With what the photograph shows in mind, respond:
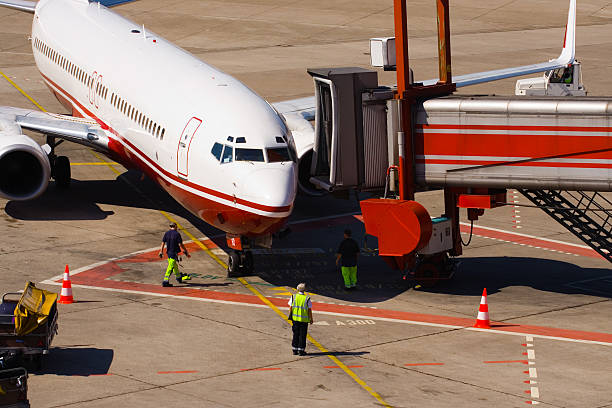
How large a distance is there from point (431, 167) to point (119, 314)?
9.51 m

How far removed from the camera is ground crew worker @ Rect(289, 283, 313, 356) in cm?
2523

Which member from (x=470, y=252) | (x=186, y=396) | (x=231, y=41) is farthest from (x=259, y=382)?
(x=231, y=41)

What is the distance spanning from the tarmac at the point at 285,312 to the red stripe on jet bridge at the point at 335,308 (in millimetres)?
81

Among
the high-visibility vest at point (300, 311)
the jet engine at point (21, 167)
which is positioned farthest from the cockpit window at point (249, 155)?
the jet engine at point (21, 167)

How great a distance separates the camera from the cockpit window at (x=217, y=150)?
3067cm

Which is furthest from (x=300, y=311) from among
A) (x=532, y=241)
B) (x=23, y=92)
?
(x=23, y=92)

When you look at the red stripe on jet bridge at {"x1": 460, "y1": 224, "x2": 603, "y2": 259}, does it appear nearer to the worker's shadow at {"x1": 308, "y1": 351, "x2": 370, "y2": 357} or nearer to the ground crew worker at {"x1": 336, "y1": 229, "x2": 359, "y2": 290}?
the ground crew worker at {"x1": 336, "y1": 229, "x2": 359, "y2": 290}

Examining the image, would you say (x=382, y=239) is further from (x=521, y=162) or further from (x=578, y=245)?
(x=578, y=245)

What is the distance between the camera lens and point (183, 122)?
108ft

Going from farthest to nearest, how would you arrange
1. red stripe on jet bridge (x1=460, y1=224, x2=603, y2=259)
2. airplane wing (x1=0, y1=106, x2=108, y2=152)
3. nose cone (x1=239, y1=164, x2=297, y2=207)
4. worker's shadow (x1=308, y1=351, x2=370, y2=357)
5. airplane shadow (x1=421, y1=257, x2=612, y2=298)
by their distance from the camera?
airplane wing (x1=0, y1=106, x2=108, y2=152)
red stripe on jet bridge (x1=460, y1=224, x2=603, y2=259)
airplane shadow (x1=421, y1=257, x2=612, y2=298)
nose cone (x1=239, y1=164, x2=297, y2=207)
worker's shadow (x1=308, y1=351, x2=370, y2=357)

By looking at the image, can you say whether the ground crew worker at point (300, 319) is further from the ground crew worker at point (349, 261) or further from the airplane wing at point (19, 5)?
the airplane wing at point (19, 5)

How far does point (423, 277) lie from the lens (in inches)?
1268

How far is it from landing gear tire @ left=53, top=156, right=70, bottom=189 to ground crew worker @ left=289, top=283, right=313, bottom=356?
19760mm

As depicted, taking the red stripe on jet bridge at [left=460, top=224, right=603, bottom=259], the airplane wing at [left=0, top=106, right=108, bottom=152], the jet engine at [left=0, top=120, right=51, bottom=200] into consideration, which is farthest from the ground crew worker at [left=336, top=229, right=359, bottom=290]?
the airplane wing at [left=0, top=106, right=108, bottom=152]
